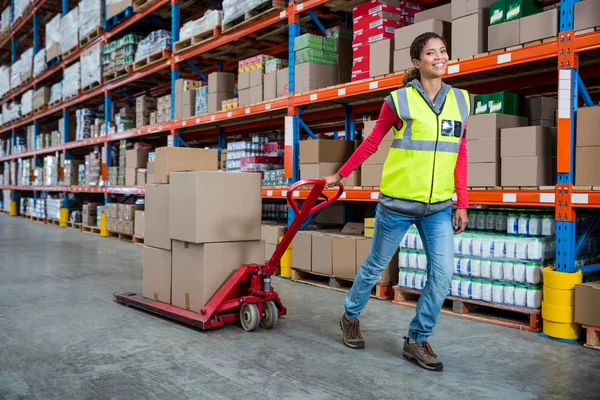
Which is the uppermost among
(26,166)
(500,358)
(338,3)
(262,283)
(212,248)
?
(338,3)

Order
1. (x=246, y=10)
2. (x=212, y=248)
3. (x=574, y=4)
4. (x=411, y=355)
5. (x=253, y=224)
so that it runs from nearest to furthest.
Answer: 1. (x=411, y=355)
2. (x=574, y=4)
3. (x=212, y=248)
4. (x=253, y=224)
5. (x=246, y=10)

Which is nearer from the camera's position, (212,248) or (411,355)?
(411,355)

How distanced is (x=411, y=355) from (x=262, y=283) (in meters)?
1.35

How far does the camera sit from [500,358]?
3.40m

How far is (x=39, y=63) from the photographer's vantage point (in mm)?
15492

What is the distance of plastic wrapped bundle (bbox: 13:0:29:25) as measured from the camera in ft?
54.7

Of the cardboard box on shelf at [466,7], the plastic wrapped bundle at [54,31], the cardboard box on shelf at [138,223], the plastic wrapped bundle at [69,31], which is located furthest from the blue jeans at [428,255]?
the plastic wrapped bundle at [54,31]

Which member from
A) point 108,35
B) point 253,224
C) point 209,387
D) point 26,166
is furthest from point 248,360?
point 26,166

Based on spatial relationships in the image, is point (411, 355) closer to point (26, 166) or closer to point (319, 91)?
point (319, 91)

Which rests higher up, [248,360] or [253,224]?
[253,224]

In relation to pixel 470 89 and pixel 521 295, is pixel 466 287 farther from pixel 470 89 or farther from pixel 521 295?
pixel 470 89

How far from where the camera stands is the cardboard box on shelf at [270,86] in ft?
22.2

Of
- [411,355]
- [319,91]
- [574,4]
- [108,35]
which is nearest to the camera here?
[411,355]

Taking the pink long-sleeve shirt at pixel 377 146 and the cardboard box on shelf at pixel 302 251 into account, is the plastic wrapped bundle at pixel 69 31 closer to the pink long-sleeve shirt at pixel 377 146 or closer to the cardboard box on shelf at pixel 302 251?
the cardboard box on shelf at pixel 302 251
